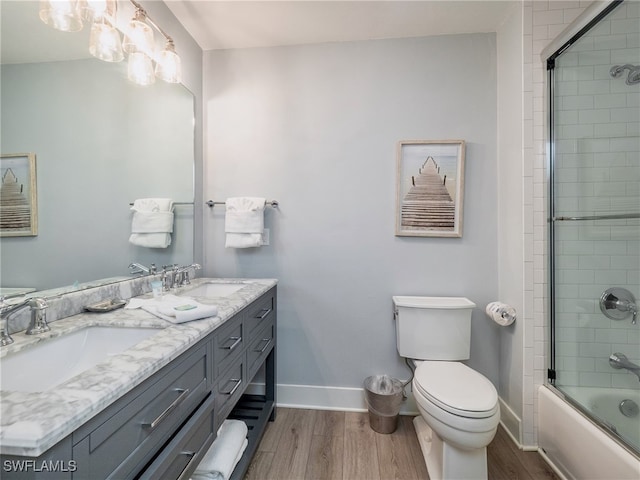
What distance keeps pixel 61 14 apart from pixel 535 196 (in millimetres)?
2262

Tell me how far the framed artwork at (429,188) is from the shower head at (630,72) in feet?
2.32

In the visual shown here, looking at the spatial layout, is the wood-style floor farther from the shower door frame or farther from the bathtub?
the shower door frame

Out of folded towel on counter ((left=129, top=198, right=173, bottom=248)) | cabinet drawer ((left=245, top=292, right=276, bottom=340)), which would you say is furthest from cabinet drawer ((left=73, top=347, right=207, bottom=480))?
folded towel on counter ((left=129, top=198, right=173, bottom=248))

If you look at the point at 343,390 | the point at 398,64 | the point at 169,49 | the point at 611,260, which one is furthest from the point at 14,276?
the point at 611,260

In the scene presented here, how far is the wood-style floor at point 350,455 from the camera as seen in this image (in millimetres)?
1368

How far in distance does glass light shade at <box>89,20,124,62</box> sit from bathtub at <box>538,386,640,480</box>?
8.49ft

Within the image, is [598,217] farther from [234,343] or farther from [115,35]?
[115,35]

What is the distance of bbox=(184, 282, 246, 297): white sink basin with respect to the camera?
166 cm

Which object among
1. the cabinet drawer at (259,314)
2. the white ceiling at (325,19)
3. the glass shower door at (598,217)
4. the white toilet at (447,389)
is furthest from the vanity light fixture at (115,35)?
the glass shower door at (598,217)

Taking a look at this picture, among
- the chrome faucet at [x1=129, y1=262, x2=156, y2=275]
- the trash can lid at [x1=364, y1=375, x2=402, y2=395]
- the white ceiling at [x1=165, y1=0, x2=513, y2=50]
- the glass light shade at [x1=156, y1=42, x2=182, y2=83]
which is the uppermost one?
the white ceiling at [x1=165, y1=0, x2=513, y2=50]

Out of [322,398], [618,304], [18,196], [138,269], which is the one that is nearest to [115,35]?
[18,196]

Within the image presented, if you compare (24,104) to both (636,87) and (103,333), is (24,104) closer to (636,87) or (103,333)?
(103,333)

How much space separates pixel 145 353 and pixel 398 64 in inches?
81.3

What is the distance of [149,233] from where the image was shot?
1459mm
